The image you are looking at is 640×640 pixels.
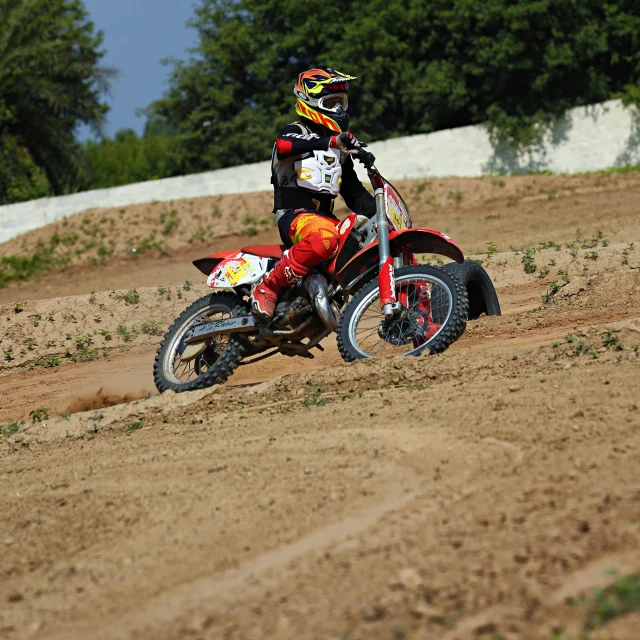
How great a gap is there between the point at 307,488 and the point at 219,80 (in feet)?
88.4

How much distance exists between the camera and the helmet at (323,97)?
7332 mm

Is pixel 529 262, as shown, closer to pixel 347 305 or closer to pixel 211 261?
pixel 211 261

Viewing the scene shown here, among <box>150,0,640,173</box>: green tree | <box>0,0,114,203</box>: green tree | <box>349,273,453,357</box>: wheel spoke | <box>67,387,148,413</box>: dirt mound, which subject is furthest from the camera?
<box>0,0,114,203</box>: green tree

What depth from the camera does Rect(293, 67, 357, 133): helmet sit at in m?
7.33

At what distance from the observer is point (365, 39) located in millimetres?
27922

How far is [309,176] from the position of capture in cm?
751

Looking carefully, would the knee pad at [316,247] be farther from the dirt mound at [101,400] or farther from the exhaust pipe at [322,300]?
the dirt mound at [101,400]

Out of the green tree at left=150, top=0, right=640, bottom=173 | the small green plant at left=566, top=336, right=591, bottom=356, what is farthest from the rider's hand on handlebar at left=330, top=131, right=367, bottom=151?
the green tree at left=150, top=0, right=640, bottom=173

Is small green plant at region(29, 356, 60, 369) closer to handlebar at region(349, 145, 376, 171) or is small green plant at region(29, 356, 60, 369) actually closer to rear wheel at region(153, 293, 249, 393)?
rear wheel at region(153, 293, 249, 393)

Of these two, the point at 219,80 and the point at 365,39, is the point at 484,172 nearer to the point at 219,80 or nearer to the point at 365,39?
the point at 365,39

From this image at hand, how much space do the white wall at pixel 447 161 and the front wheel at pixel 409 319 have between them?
1665 centimetres

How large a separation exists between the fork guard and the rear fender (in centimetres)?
76

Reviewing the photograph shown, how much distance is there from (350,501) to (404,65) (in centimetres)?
2512

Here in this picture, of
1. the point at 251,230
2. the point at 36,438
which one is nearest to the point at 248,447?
the point at 36,438
